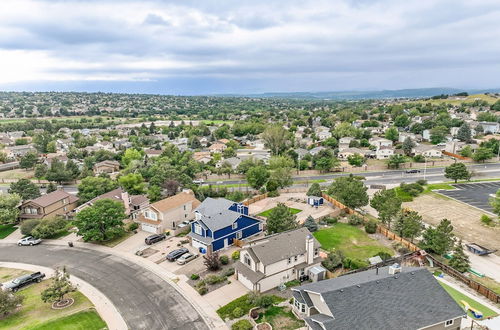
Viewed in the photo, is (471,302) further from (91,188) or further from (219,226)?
(91,188)

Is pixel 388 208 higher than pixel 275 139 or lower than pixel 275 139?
lower

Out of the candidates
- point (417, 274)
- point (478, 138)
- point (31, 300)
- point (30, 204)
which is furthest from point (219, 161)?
point (478, 138)

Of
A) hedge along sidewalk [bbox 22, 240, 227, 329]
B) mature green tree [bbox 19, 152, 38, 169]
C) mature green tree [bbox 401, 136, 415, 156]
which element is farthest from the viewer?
mature green tree [bbox 401, 136, 415, 156]

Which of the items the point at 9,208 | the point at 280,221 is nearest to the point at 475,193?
the point at 280,221

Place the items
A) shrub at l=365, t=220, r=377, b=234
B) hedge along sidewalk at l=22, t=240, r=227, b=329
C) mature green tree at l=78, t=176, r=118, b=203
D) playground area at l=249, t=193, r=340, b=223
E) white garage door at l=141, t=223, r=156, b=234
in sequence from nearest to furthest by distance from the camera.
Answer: hedge along sidewalk at l=22, t=240, r=227, b=329 < shrub at l=365, t=220, r=377, b=234 < white garage door at l=141, t=223, r=156, b=234 < playground area at l=249, t=193, r=340, b=223 < mature green tree at l=78, t=176, r=118, b=203

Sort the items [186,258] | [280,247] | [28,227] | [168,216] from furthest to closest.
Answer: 1. [168,216]
2. [28,227]
3. [186,258]
4. [280,247]

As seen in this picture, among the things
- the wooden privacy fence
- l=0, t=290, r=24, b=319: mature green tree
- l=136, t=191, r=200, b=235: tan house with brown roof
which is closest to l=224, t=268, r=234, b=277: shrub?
l=136, t=191, r=200, b=235: tan house with brown roof

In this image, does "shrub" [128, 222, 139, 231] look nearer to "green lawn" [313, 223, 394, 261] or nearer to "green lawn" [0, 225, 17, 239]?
"green lawn" [0, 225, 17, 239]
